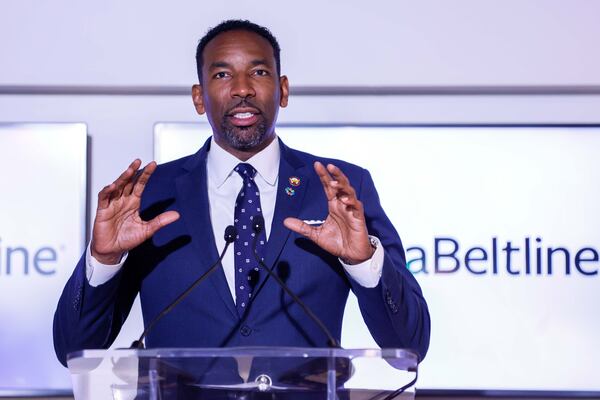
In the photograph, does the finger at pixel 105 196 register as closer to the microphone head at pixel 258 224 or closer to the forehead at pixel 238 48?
the microphone head at pixel 258 224

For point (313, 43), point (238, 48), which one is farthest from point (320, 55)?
point (238, 48)

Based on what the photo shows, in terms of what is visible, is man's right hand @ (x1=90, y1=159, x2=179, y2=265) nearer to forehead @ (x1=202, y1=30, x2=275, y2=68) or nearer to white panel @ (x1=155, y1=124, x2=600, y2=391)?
forehead @ (x1=202, y1=30, x2=275, y2=68)

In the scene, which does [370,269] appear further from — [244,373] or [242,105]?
[242,105]

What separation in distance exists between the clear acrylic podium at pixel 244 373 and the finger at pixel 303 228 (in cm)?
43

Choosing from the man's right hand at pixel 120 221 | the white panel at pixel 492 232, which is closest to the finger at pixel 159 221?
the man's right hand at pixel 120 221

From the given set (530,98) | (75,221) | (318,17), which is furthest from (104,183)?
(530,98)

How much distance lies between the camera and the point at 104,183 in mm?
3754

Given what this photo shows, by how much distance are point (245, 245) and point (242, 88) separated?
453mm

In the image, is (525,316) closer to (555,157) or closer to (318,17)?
(555,157)

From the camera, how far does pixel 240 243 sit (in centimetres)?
264

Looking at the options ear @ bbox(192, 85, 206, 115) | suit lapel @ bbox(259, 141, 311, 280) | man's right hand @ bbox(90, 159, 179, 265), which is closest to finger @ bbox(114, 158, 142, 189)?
man's right hand @ bbox(90, 159, 179, 265)

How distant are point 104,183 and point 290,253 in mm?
1330

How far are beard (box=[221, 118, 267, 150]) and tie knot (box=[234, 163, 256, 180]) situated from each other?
0.05 meters

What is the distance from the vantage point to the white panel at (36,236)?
12.0ft
